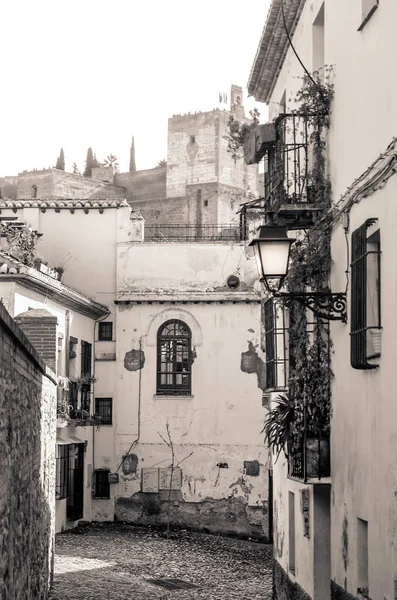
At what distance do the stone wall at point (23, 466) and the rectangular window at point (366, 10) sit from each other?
4838mm

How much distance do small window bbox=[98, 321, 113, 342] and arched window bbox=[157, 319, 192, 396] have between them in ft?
4.79

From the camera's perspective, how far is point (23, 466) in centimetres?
1126

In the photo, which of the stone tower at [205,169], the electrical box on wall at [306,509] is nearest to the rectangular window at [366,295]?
the electrical box on wall at [306,509]

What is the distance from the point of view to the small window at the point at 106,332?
31578 millimetres

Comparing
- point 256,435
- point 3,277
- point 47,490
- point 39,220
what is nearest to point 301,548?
point 47,490

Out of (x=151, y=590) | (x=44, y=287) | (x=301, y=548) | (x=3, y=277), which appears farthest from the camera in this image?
(x=44, y=287)

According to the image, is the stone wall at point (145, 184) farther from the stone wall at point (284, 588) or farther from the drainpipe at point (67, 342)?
the stone wall at point (284, 588)

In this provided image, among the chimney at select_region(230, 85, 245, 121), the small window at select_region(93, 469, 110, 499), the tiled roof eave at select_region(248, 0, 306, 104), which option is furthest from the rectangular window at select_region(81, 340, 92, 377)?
the chimney at select_region(230, 85, 245, 121)

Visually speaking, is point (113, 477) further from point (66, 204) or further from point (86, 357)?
point (66, 204)

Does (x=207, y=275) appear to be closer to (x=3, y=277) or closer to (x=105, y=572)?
(x=3, y=277)

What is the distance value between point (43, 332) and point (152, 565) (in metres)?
7.52

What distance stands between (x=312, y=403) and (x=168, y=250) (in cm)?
1886

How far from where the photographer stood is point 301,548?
1511 centimetres

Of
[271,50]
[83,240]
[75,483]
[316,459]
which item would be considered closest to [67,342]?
[75,483]
